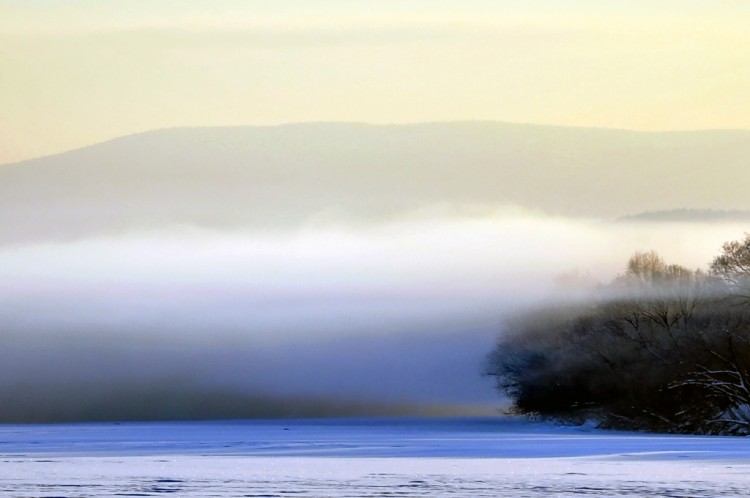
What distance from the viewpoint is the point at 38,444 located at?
6781cm

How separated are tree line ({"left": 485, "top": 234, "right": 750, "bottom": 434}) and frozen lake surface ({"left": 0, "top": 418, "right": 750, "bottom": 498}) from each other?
722 cm

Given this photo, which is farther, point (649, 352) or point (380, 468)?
point (649, 352)

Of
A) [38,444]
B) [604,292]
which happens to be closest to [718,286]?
[604,292]

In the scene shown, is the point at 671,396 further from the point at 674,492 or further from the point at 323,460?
the point at 674,492

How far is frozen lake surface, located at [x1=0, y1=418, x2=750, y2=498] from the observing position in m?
37.3

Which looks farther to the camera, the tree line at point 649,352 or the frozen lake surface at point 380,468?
the tree line at point 649,352

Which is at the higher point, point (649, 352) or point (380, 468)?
point (649, 352)

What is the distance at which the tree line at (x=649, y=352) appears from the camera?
252 feet

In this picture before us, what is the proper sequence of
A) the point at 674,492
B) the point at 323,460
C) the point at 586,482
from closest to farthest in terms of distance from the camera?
the point at 674,492, the point at 586,482, the point at 323,460

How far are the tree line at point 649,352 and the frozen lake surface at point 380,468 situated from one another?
23.7 feet

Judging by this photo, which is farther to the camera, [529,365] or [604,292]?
[529,365]

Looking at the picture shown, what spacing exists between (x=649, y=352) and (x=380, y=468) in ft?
131

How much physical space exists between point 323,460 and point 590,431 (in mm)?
38049

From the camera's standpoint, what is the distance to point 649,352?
8369cm
